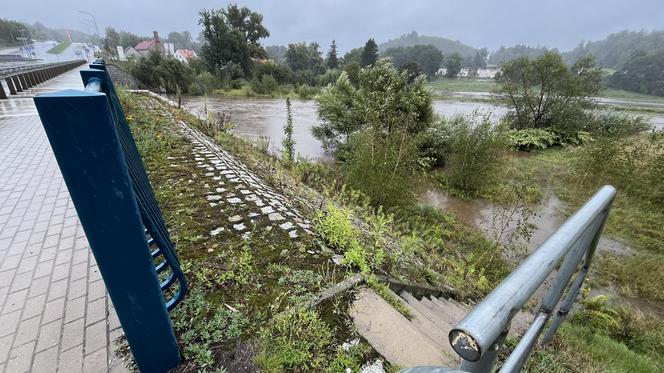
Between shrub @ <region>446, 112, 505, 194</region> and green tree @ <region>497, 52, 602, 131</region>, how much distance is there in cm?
963

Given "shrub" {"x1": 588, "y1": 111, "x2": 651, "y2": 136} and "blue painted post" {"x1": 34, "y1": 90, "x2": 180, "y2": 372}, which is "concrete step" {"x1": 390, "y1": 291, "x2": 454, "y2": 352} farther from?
"shrub" {"x1": 588, "y1": 111, "x2": 651, "y2": 136}

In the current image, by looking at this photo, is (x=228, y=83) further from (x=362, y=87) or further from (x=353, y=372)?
(x=353, y=372)

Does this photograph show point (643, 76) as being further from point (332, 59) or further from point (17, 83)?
point (17, 83)

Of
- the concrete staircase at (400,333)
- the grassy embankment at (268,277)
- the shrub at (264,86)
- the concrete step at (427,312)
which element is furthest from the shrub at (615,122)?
the shrub at (264,86)

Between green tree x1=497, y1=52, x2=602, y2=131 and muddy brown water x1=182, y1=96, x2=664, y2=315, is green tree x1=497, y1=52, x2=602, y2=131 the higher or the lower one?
the higher one

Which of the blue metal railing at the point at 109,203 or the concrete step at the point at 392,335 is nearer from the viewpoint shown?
the blue metal railing at the point at 109,203

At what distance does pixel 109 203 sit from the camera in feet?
3.66

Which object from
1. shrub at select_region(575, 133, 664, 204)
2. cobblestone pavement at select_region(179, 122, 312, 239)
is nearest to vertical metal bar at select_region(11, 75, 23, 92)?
cobblestone pavement at select_region(179, 122, 312, 239)

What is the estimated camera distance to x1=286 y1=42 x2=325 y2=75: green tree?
168 ft

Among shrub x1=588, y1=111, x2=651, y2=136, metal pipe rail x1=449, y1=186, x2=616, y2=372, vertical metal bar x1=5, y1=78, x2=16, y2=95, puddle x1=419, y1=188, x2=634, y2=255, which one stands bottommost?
puddle x1=419, y1=188, x2=634, y2=255

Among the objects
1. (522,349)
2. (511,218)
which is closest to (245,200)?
(522,349)

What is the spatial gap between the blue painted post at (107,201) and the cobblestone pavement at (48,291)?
2.43ft

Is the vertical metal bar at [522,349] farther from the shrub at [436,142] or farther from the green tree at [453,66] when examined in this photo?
the green tree at [453,66]

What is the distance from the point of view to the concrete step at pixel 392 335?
1886 millimetres
